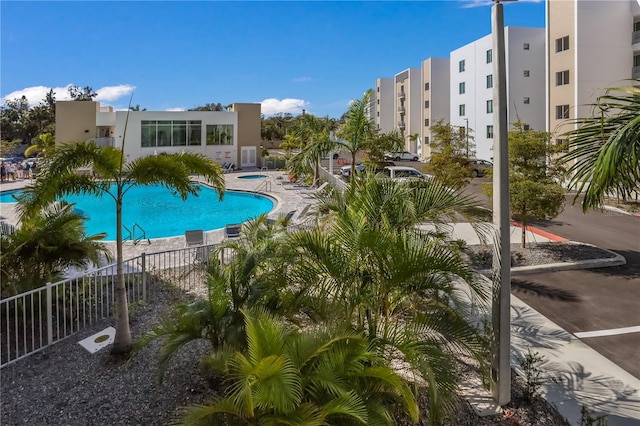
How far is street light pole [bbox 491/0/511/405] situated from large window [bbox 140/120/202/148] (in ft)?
123

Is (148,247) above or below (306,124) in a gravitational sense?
below

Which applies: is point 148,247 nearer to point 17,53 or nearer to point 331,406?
point 17,53

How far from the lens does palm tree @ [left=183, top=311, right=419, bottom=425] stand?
11.6 ft

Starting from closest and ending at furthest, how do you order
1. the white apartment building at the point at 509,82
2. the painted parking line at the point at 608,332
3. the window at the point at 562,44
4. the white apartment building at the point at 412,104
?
the painted parking line at the point at 608,332 → the window at the point at 562,44 → the white apartment building at the point at 509,82 → the white apartment building at the point at 412,104

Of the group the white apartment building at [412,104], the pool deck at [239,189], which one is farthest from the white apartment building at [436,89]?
the pool deck at [239,189]

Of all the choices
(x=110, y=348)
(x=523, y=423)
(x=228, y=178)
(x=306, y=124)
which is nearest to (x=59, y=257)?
(x=110, y=348)

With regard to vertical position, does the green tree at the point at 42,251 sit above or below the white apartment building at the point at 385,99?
below

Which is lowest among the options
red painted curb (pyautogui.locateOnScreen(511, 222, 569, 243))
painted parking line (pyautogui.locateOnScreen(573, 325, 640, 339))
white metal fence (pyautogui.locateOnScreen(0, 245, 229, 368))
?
painted parking line (pyautogui.locateOnScreen(573, 325, 640, 339))

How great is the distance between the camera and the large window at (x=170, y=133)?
38062 millimetres

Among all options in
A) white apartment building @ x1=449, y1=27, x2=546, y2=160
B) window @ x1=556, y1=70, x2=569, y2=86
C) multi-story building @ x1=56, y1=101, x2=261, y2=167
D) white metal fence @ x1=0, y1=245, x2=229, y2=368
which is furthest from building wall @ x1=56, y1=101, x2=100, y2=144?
window @ x1=556, y1=70, x2=569, y2=86

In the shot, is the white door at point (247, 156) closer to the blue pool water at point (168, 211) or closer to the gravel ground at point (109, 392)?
the blue pool water at point (168, 211)

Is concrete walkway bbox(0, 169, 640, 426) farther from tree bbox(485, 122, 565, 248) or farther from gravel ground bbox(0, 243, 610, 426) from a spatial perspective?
tree bbox(485, 122, 565, 248)

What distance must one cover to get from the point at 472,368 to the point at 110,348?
5.74m

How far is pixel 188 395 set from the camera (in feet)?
17.9
